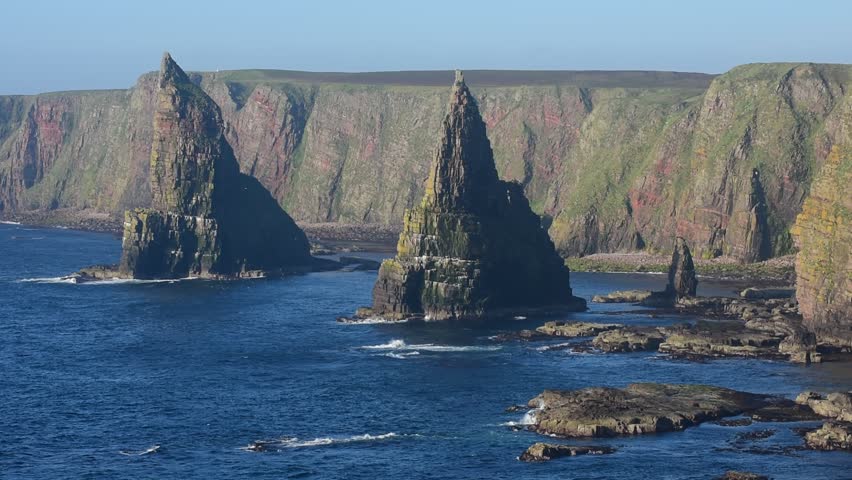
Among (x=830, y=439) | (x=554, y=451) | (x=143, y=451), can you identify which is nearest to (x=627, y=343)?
(x=830, y=439)

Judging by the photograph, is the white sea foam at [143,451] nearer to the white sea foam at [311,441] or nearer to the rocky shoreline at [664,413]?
the white sea foam at [311,441]

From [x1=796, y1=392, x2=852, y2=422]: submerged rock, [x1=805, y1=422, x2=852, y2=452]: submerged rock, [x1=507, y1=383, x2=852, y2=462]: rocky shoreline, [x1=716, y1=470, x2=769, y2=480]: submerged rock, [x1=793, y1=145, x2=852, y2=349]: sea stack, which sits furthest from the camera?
[x1=793, y1=145, x2=852, y2=349]: sea stack

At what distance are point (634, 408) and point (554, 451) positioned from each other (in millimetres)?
16009

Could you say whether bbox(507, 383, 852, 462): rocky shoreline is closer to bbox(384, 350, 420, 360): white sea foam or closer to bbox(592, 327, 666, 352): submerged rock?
bbox(592, 327, 666, 352): submerged rock

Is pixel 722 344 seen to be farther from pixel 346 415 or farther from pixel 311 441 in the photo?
pixel 311 441

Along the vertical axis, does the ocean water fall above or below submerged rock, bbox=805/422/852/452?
below

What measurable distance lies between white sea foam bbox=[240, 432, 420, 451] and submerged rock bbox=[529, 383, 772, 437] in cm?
1433

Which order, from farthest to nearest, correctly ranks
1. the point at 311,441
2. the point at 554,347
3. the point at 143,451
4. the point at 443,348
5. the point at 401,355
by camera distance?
the point at 443,348 < the point at 554,347 < the point at 401,355 < the point at 311,441 < the point at 143,451

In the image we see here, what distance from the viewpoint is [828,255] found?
189625 millimetres

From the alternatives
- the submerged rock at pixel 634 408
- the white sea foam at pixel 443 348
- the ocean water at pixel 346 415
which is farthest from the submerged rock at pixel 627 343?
the submerged rock at pixel 634 408

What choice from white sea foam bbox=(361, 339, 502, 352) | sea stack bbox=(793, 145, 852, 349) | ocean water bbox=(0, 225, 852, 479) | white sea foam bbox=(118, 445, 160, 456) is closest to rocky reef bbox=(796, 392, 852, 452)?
→ ocean water bbox=(0, 225, 852, 479)

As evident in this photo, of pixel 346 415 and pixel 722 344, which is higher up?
pixel 722 344

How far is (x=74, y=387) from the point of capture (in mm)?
177250

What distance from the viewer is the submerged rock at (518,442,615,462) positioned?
5399 inches
